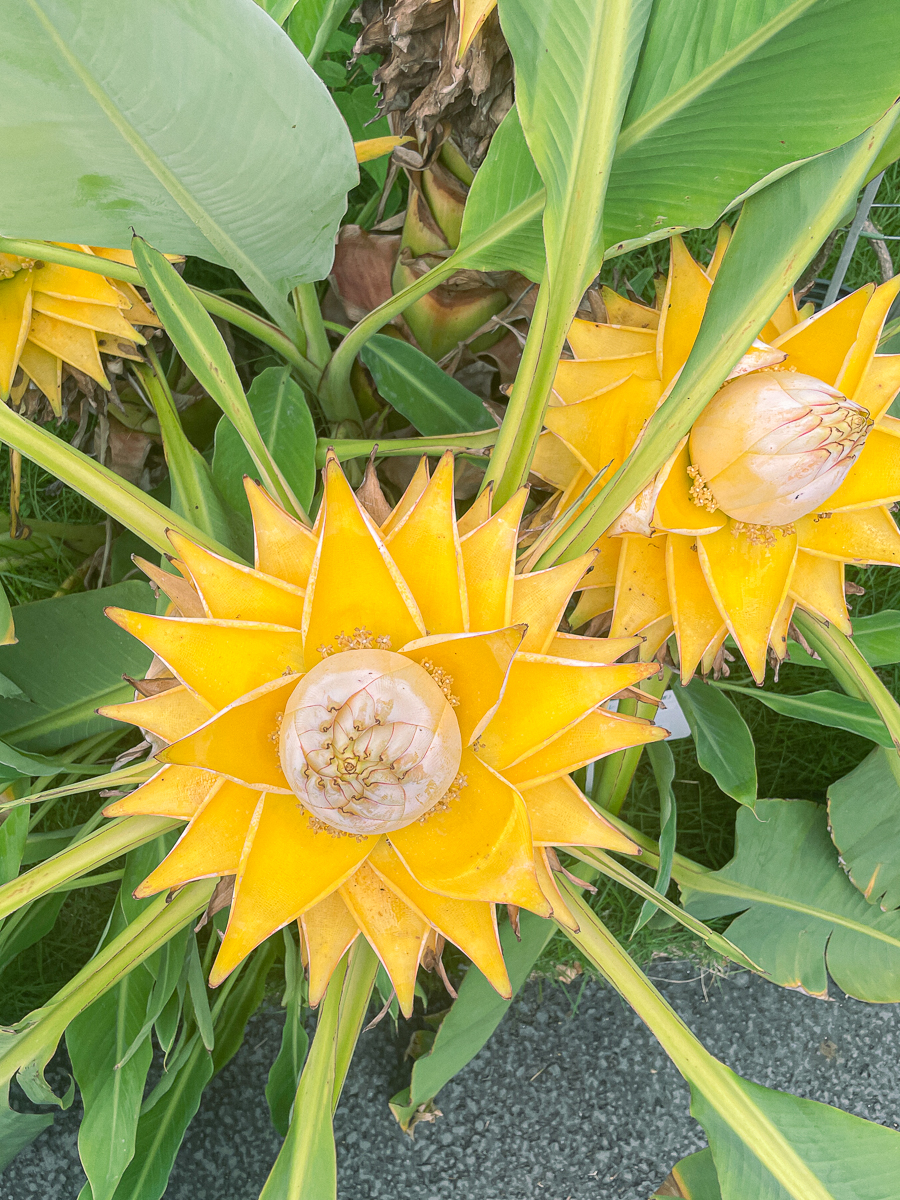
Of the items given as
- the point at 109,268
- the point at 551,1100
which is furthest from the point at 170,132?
the point at 551,1100

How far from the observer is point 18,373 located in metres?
0.65

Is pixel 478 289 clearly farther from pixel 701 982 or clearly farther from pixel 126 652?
pixel 701 982

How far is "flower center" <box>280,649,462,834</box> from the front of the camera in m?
0.32

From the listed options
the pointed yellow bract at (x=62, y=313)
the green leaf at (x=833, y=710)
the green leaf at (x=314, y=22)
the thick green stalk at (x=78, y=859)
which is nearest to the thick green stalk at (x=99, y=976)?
the thick green stalk at (x=78, y=859)

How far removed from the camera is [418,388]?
26.1 inches

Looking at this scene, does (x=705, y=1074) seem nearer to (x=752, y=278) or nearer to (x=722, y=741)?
(x=722, y=741)

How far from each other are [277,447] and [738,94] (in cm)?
37

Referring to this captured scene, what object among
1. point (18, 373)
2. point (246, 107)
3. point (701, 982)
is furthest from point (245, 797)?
point (701, 982)

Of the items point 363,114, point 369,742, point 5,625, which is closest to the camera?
point 369,742

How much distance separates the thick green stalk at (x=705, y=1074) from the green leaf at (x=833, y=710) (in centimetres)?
29

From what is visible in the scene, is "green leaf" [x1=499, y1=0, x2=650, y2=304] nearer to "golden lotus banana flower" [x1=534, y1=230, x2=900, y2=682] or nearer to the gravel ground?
"golden lotus banana flower" [x1=534, y1=230, x2=900, y2=682]

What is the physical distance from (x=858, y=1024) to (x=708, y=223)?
0.98 m

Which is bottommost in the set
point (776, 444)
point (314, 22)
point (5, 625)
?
point (5, 625)

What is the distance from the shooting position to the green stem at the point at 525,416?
460mm
